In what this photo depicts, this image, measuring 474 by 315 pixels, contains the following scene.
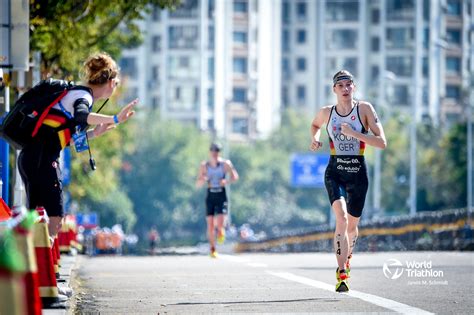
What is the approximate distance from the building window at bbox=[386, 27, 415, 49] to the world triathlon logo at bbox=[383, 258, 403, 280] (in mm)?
134802

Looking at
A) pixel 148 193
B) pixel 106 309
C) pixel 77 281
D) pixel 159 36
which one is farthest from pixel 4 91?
pixel 159 36

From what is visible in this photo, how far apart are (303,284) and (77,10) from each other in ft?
32.0

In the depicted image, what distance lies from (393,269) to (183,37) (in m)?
133

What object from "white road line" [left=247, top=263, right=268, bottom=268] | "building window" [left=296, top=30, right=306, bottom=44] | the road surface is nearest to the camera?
the road surface

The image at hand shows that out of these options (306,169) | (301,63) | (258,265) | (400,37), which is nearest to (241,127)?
(301,63)

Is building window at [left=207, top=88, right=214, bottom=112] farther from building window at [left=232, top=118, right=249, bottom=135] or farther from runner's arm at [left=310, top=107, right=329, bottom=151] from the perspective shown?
runner's arm at [left=310, top=107, right=329, bottom=151]

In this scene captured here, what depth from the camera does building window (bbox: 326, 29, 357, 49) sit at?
159000mm

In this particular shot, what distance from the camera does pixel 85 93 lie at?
13.5 meters

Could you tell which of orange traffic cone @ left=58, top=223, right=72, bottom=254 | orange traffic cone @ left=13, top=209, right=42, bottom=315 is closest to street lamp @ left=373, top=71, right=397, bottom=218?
orange traffic cone @ left=58, top=223, right=72, bottom=254

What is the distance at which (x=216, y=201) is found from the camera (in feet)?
91.7

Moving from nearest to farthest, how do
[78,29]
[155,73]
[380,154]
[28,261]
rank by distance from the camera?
[28,261] → [78,29] → [380,154] → [155,73]

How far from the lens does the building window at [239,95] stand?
501 ft

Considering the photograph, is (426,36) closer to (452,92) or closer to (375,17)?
(375,17)

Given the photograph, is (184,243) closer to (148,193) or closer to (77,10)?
(148,193)
